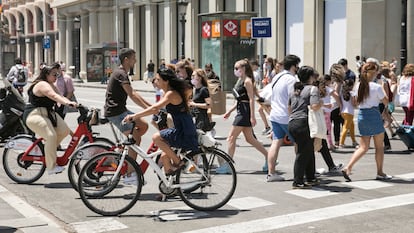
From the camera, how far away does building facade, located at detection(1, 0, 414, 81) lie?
2855cm

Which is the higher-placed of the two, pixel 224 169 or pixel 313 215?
pixel 224 169

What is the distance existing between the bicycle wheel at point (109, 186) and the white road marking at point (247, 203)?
1262 mm

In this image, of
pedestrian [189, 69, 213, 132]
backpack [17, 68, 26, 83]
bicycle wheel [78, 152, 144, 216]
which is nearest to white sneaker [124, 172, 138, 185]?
bicycle wheel [78, 152, 144, 216]

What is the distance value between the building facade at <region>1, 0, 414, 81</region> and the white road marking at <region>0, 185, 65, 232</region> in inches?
841

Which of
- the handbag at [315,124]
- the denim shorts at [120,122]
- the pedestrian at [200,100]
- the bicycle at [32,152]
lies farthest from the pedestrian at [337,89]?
the bicycle at [32,152]

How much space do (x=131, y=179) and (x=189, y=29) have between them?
1451 inches

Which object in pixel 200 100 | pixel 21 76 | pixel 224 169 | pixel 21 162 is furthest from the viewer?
pixel 21 76

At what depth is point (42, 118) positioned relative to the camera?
8828mm

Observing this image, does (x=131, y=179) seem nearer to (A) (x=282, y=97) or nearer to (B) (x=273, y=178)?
(B) (x=273, y=178)

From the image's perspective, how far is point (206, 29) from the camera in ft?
100

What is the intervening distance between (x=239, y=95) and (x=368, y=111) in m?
2.00

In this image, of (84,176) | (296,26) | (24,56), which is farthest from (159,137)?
(24,56)

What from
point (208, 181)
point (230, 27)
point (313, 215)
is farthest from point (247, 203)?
point (230, 27)

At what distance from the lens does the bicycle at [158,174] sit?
7.25 meters
